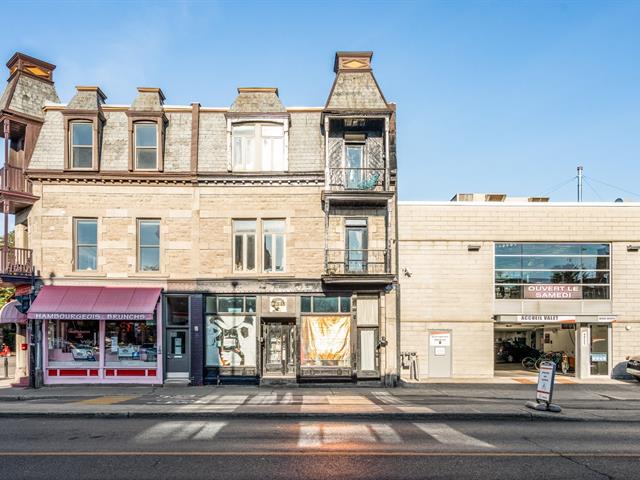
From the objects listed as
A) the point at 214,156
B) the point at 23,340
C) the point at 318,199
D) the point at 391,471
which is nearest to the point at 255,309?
the point at 318,199

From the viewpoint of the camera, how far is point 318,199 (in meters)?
18.9

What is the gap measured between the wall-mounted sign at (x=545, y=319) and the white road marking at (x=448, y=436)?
30.7 feet

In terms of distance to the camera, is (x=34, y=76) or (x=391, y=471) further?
(x=34, y=76)

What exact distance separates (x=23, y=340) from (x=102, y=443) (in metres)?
11.5

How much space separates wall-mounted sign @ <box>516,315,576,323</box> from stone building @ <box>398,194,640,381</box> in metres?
0.04

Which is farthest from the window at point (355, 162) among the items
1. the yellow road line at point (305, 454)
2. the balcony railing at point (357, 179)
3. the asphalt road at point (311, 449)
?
the yellow road line at point (305, 454)

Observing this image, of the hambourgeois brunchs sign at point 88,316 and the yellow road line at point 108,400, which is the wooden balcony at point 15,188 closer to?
the hambourgeois brunchs sign at point 88,316

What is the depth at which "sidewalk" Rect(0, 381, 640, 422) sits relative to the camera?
12.9 meters

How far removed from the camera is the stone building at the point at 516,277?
1983 centimetres

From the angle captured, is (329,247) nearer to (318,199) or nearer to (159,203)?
(318,199)

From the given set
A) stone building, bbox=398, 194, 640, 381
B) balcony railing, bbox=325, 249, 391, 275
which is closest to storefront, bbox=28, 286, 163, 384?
balcony railing, bbox=325, 249, 391, 275

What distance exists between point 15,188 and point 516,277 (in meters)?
19.5

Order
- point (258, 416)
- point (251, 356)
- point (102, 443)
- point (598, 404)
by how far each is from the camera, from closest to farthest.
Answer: point (102, 443)
point (258, 416)
point (598, 404)
point (251, 356)

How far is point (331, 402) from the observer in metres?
14.7
